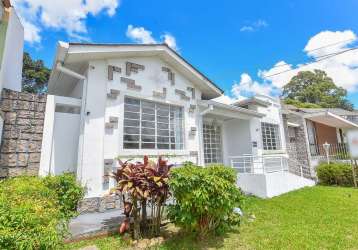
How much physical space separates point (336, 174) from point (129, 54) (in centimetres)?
1365

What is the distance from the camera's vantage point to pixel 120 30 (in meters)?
11.9

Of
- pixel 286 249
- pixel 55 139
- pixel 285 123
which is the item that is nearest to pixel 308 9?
pixel 285 123

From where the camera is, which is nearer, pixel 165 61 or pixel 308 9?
pixel 165 61

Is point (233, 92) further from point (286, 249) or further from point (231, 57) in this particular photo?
point (286, 249)

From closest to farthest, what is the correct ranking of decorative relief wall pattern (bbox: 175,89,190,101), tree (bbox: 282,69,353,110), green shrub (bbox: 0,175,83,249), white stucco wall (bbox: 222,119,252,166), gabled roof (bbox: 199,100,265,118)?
green shrub (bbox: 0,175,83,249) < decorative relief wall pattern (bbox: 175,89,190,101) < gabled roof (bbox: 199,100,265,118) < white stucco wall (bbox: 222,119,252,166) < tree (bbox: 282,69,353,110)

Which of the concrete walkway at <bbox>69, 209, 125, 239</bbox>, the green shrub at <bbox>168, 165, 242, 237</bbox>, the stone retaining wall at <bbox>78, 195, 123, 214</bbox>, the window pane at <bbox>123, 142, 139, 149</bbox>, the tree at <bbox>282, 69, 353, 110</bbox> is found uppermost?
the tree at <bbox>282, 69, 353, 110</bbox>

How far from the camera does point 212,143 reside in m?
12.7

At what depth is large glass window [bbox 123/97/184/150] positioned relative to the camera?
8062 mm

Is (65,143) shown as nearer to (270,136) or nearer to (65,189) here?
(65,189)

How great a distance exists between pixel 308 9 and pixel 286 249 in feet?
43.5

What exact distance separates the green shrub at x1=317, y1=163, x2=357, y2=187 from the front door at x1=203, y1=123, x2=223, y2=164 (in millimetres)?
6672

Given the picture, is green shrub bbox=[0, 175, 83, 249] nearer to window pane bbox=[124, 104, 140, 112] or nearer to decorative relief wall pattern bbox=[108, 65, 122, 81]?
window pane bbox=[124, 104, 140, 112]

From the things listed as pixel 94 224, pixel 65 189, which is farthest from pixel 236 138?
pixel 65 189

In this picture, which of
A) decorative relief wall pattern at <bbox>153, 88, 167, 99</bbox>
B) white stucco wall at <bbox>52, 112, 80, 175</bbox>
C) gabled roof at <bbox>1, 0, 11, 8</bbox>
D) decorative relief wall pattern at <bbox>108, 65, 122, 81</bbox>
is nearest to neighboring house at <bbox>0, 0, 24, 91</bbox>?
gabled roof at <bbox>1, 0, 11, 8</bbox>
